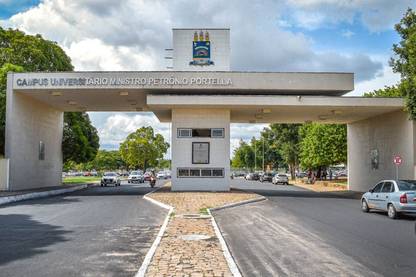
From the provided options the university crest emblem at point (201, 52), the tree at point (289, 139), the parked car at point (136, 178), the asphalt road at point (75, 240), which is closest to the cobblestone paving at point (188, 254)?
the asphalt road at point (75, 240)

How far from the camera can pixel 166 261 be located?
8.76m

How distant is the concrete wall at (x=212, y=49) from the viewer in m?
33.5

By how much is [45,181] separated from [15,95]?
8.83 m

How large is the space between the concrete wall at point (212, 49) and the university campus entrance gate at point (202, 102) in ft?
0.23

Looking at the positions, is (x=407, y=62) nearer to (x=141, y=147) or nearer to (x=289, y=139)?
Result: (x=289, y=139)

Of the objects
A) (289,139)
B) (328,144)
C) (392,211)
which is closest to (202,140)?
(392,211)

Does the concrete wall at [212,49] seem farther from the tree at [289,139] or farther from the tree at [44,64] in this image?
the tree at [289,139]

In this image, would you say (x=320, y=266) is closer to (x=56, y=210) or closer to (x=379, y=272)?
(x=379, y=272)

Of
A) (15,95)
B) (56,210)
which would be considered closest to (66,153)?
(15,95)

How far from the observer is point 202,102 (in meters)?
29.2

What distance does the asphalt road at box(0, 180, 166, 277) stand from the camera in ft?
27.2

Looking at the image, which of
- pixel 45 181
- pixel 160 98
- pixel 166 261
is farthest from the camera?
pixel 45 181

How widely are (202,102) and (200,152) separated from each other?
3.58 m

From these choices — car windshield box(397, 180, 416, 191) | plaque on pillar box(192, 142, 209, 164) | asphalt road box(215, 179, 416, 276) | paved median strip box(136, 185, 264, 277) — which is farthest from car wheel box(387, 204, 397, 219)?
plaque on pillar box(192, 142, 209, 164)
